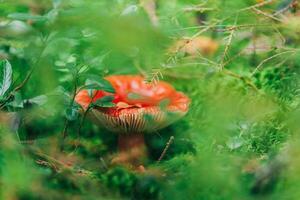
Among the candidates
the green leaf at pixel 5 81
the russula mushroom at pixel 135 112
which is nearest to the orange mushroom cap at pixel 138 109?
the russula mushroom at pixel 135 112

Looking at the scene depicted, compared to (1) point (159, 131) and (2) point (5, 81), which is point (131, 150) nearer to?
(1) point (159, 131)

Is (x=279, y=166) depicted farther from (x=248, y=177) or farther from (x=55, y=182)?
(x=55, y=182)

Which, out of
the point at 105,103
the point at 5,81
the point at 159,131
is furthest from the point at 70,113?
the point at 159,131

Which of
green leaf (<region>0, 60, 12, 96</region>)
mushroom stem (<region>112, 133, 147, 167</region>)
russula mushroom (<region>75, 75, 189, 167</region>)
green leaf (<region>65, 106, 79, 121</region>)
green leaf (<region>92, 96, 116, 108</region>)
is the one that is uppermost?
green leaf (<region>0, 60, 12, 96</region>)

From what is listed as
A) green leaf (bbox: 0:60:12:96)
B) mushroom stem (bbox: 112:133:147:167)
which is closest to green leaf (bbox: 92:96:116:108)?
mushroom stem (bbox: 112:133:147:167)

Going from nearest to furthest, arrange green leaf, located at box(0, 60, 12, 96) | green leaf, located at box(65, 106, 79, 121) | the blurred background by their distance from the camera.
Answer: the blurred background
green leaf, located at box(0, 60, 12, 96)
green leaf, located at box(65, 106, 79, 121)

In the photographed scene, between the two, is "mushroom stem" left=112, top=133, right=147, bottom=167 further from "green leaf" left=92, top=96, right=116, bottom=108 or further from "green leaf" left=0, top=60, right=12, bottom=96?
"green leaf" left=0, top=60, right=12, bottom=96

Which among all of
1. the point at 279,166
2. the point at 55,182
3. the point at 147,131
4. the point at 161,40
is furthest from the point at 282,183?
the point at 147,131

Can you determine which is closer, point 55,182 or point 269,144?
point 55,182
